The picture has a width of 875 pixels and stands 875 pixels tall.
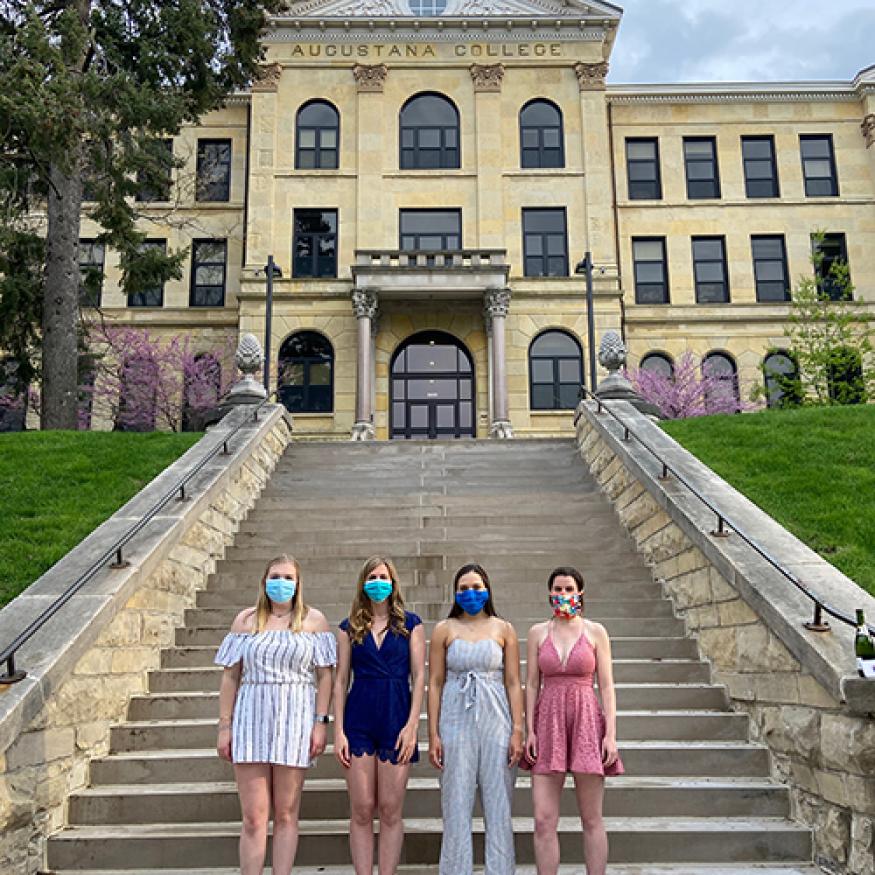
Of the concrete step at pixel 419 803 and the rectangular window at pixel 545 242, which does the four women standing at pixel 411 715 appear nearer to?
the concrete step at pixel 419 803

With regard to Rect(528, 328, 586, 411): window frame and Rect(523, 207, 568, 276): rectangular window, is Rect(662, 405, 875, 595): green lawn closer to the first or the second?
Rect(528, 328, 586, 411): window frame

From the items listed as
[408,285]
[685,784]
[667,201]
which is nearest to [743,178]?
[667,201]

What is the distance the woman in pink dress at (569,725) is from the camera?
433cm

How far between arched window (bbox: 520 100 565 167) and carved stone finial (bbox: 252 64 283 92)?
346 inches

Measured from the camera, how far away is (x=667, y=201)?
31.4 m

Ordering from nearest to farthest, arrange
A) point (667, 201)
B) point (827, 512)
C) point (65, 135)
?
point (827, 512), point (65, 135), point (667, 201)

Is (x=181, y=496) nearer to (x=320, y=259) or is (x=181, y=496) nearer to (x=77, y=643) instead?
(x=77, y=643)

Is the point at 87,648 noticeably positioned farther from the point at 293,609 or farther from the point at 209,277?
the point at 209,277

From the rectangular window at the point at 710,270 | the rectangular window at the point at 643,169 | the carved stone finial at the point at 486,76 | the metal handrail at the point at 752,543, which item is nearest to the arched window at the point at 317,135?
the carved stone finial at the point at 486,76

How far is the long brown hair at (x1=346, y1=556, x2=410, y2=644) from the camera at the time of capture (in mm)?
4488

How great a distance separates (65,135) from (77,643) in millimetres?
11459

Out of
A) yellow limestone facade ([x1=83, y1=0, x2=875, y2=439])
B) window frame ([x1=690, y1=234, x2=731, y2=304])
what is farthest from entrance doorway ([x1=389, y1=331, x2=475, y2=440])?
window frame ([x1=690, y1=234, x2=731, y2=304])

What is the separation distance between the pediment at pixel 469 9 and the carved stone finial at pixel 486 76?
188 cm

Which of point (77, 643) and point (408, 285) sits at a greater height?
point (408, 285)
